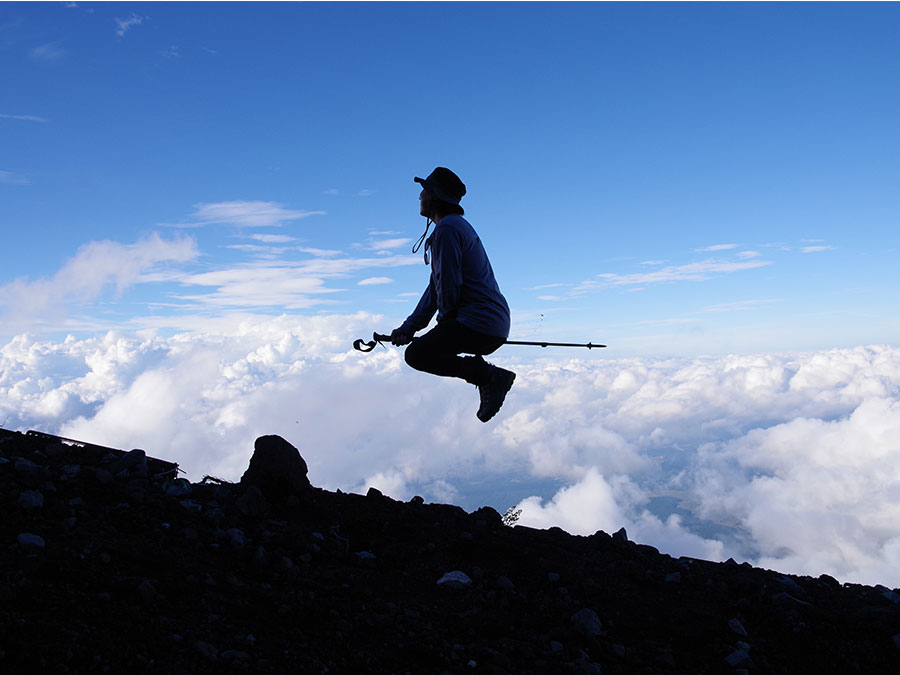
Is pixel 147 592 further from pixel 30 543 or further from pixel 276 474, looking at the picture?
pixel 276 474

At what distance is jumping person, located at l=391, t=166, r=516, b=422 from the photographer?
7324 mm

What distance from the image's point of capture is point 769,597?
6387mm

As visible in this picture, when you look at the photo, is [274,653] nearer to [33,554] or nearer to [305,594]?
[305,594]

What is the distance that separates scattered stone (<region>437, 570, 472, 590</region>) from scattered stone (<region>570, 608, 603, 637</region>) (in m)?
1.20

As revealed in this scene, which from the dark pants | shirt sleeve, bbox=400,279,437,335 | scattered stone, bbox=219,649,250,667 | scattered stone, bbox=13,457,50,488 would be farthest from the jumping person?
scattered stone, bbox=13,457,50,488

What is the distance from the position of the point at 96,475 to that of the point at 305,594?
3645 millimetres

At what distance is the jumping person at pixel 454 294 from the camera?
7.32 m

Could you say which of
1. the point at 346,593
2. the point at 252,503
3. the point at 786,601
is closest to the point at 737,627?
the point at 786,601

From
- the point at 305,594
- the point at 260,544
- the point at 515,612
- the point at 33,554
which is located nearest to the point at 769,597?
the point at 515,612

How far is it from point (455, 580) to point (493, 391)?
266 centimetres

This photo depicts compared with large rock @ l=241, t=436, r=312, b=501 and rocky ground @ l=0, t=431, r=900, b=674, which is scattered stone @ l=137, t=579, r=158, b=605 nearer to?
rocky ground @ l=0, t=431, r=900, b=674

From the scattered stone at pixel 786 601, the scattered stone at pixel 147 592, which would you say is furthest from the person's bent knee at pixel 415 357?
the scattered stone at pixel 786 601

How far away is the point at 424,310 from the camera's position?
8.09m

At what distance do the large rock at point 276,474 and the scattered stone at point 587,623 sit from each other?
4.36 metres
